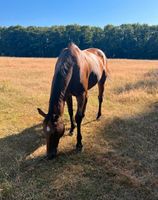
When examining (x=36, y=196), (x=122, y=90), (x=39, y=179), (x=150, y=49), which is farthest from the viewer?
(x=150, y=49)

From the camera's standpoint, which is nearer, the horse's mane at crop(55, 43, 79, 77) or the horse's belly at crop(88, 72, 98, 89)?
the horse's mane at crop(55, 43, 79, 77)

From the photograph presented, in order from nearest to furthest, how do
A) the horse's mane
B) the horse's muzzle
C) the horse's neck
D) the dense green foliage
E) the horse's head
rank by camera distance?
the horse's head → the horse's neck → the horse's muzzle → the horse's mane → the dense green foliage

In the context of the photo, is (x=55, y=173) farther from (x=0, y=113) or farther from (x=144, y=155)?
(x=0, y=113)

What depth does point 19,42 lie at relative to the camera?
7144 cm

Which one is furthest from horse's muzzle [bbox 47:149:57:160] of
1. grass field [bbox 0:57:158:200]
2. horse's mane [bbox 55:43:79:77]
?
horse's mane [bbox 55:43:79:77]

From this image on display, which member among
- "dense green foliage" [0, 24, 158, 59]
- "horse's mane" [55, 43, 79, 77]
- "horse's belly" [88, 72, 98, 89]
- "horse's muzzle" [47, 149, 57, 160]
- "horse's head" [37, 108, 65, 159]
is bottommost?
"dense green foliage" [0, 24, 158, 59]

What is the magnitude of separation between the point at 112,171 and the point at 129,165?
0.50 meters

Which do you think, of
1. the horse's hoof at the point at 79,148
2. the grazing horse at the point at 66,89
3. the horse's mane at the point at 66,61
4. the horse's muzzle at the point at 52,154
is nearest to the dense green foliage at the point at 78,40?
the grazing horse at the point at 66,89

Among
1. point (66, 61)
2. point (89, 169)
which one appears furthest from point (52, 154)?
point (66, 61)

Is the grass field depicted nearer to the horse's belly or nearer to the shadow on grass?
the shadow on grass

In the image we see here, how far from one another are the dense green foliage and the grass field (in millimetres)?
56125

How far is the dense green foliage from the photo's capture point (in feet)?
224

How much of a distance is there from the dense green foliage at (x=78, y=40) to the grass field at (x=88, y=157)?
56125 millimetres

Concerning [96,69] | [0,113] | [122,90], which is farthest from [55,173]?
[122,90]
